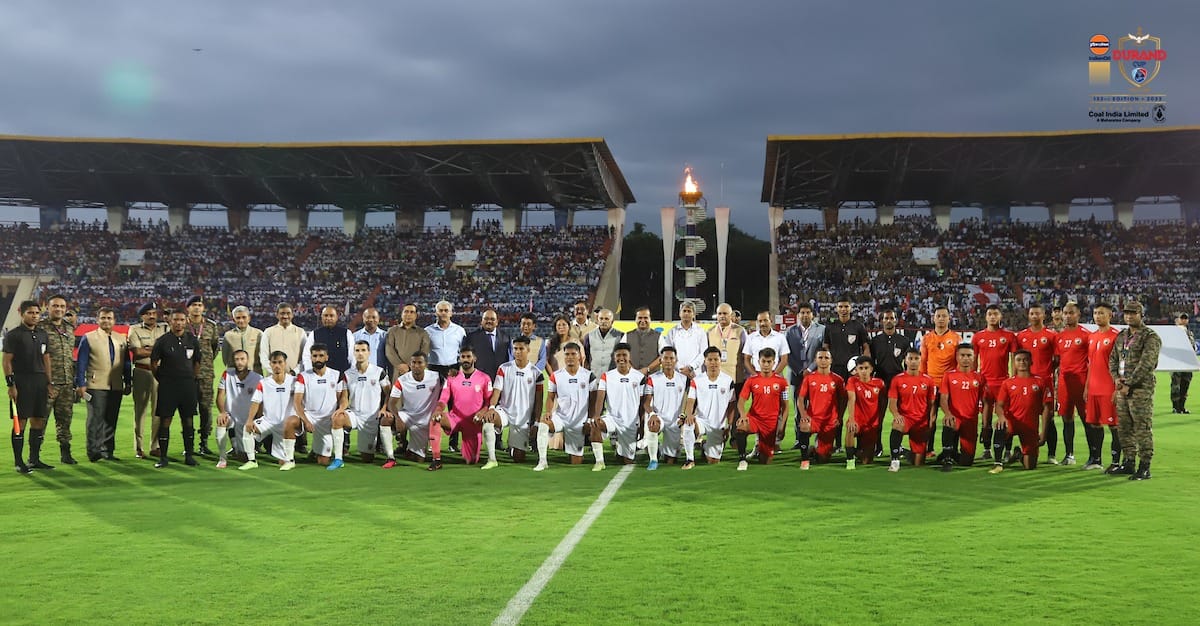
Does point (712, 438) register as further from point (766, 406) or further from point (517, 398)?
point (517, 398)

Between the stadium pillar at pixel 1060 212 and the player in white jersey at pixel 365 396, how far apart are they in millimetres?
46033

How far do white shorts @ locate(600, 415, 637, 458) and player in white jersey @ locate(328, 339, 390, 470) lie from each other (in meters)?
2.74

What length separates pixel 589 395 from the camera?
1078 cm

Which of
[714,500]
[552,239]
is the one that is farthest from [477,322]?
[714,500]

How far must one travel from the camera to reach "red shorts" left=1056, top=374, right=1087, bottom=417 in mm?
10516

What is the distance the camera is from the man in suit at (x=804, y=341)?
37.8 ft

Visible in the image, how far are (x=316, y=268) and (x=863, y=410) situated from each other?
4236 cm

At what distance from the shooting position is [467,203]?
50594mm

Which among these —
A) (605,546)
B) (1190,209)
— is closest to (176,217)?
(605,546)

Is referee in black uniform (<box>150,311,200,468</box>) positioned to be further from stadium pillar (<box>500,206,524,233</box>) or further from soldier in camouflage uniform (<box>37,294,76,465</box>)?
stadium pillar (<box>500,206,524,233</box>)

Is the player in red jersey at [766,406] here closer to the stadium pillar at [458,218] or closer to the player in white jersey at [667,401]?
the player in white jersey at [667,401]

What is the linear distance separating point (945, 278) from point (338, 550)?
4127 centimetres

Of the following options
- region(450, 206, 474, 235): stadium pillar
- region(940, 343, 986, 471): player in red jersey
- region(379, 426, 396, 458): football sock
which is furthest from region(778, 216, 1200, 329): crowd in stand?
region(379, 426, 396, 458): football sock

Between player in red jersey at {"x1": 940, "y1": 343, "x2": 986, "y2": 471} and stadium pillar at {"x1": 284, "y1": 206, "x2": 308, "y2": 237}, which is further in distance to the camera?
stadium pillar at {"x1": 284, "y1": 206, "x2": 308, "y2": 237}
